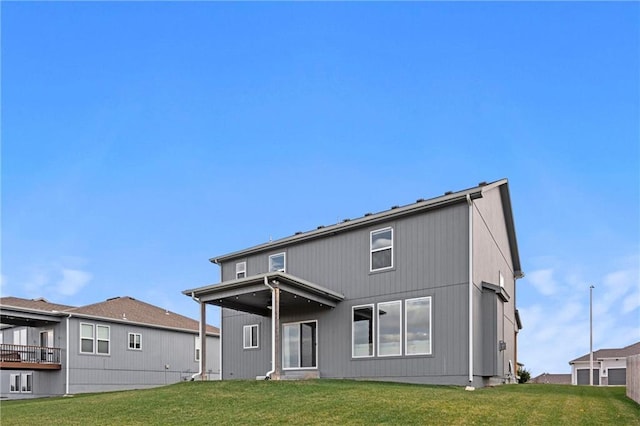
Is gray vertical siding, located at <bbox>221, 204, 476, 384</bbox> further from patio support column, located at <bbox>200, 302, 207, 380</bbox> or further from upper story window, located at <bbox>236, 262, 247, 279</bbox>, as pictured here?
patio support column, located at <bbox>200, 302, 207, 380</bbox>

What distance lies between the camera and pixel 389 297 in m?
16.0

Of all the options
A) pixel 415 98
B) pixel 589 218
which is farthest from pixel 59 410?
pixel 589 218

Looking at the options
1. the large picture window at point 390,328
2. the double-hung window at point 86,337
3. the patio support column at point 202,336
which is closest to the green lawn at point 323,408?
the large picture window at point 390,328

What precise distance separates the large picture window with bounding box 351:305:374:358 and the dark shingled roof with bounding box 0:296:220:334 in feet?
47.1

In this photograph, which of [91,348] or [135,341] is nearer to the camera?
[91,348]

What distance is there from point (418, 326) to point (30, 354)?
18.2m

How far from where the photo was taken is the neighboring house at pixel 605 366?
31.0 meters

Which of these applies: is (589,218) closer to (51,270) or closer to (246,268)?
(246,268)

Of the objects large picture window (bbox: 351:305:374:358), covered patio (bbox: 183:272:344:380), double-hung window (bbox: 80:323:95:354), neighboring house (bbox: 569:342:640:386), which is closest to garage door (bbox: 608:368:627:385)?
neighboring house (bbox: 569:342:640:386)

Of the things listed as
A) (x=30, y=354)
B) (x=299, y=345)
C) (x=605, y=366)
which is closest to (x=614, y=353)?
(x=605, y=366)

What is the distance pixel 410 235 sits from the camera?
52.2ft

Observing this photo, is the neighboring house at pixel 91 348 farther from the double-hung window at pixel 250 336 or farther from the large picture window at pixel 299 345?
the large picture window at pixel 299 345

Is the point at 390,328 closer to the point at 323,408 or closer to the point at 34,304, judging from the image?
the point at 323,408

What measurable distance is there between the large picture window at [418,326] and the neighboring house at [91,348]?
12759mm
